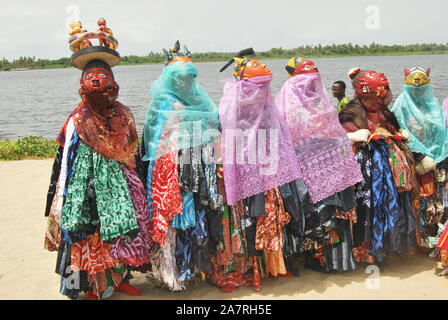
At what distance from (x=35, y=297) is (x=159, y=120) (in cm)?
191

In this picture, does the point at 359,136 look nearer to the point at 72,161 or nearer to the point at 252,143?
the point at 252,143

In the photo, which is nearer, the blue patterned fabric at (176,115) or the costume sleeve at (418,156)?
the blue patterned fabric at (176,115)

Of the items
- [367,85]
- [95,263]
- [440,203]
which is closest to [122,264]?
[95,263]

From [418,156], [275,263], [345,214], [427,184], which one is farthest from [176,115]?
[427,184]

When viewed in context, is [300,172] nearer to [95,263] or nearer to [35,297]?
[95,263]

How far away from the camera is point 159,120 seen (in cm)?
347

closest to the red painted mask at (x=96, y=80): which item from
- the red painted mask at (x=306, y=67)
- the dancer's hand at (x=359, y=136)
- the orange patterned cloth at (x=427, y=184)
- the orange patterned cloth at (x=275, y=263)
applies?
the red painted mask at (x=306, y=67)

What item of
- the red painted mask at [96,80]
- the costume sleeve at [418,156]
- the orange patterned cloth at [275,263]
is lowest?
the orange patterned cloth at [275,263]

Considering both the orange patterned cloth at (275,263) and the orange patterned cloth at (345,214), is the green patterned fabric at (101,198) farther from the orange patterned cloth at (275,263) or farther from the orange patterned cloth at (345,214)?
the orange patterned cloth at (345,214)

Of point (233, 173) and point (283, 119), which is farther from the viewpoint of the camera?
point (283, 119)

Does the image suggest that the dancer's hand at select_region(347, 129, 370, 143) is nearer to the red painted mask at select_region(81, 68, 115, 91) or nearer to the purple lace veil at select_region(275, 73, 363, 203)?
the purple lace veil at select_region(275, 73, 363, 203)

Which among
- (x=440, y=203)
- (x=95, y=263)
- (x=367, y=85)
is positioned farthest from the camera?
(x=440, y=203)

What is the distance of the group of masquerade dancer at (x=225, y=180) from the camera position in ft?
10.9

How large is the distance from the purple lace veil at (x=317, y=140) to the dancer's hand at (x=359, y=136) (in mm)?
114
